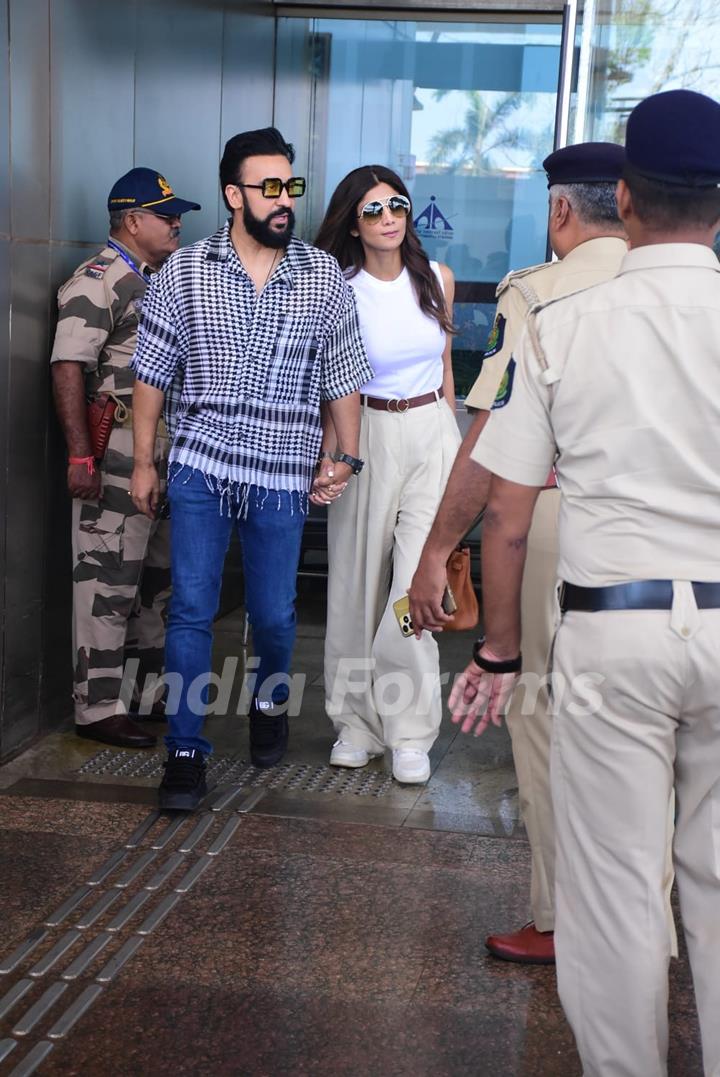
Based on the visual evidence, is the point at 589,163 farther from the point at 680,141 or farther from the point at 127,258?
the point at 127,258

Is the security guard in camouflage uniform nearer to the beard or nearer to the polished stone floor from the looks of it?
the polished stone floor

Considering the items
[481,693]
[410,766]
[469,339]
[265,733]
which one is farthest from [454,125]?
[481,693]

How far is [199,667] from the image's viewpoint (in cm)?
432

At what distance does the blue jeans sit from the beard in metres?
0.75

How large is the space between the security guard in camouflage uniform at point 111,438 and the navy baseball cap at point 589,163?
2098mm

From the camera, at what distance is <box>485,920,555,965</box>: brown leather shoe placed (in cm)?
330

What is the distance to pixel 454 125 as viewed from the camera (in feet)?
24.5

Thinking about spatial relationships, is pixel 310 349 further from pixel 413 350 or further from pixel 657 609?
pixel 657 609

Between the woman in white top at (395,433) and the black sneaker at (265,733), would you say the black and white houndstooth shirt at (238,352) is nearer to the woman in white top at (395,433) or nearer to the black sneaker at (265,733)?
the woman in white top at (395,433)

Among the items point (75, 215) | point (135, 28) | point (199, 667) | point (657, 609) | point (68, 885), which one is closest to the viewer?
point (657, 609)

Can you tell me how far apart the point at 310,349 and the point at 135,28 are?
1822 millimetres

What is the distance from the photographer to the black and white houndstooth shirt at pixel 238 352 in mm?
4234

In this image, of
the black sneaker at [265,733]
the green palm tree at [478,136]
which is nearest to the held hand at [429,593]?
the black sneaker at [265,733]

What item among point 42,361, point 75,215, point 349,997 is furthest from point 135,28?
point 349,997
